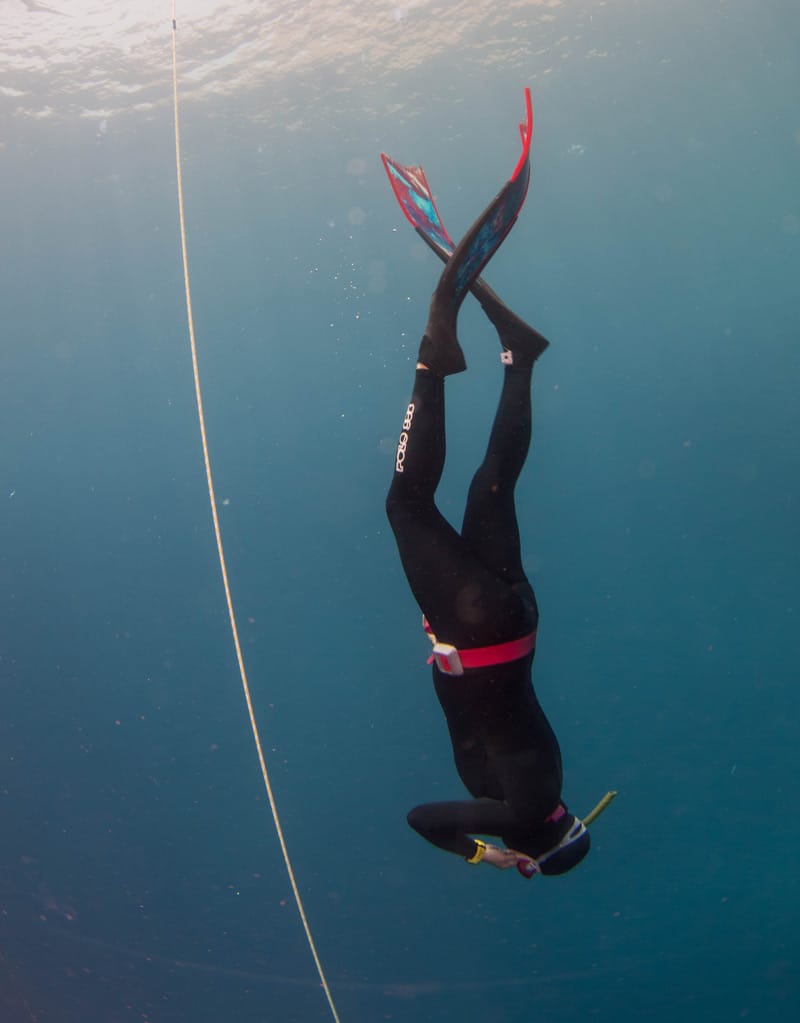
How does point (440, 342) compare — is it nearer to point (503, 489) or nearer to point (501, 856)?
point (503, 489)

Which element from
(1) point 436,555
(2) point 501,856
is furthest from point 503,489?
(2) point 501,856

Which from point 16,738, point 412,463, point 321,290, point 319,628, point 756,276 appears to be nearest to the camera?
point 412,463

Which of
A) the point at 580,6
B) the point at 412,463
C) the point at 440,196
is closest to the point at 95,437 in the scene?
the point at 440,196

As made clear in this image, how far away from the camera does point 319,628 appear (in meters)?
20.4

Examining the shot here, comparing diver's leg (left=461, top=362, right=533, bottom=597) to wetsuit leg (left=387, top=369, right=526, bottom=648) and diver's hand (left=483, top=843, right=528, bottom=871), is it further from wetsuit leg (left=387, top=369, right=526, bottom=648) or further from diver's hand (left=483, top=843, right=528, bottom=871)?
diver's hand (left=483, top=843, right=528, bottom=871)

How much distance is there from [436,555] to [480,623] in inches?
12.4

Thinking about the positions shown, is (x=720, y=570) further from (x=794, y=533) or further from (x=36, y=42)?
(x=36, y=42)

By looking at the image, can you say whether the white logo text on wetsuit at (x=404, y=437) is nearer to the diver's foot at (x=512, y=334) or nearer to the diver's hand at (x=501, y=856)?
the diver's foot at (x=512, y=334)

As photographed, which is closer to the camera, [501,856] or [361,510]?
[501,856]

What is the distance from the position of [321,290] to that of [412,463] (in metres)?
15.4

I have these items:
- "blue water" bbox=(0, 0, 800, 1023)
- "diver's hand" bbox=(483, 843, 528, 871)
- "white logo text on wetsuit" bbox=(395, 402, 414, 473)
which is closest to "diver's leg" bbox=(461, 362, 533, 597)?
"white logo text on wetsuit" bbox=(395, 402, 414, 473)

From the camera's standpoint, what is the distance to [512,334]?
305 cm

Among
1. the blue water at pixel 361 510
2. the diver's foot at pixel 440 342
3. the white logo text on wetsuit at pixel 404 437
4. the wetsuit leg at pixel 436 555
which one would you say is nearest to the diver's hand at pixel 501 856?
the wetsuit leg at pixel 436 555

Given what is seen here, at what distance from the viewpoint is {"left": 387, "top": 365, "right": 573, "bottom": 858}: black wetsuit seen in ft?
8.79
